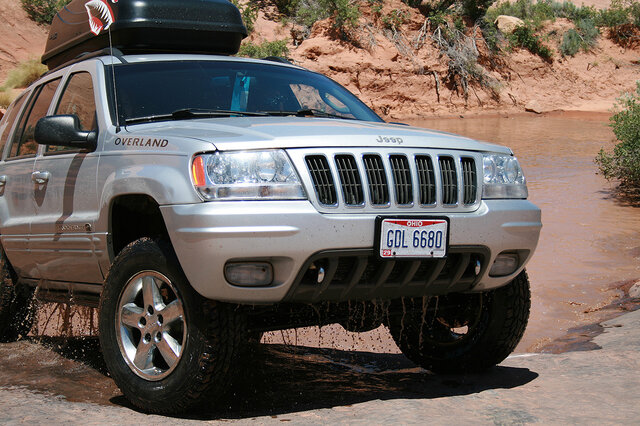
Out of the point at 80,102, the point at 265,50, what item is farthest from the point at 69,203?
the point at 265,50

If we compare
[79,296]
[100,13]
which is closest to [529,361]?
[79,296]

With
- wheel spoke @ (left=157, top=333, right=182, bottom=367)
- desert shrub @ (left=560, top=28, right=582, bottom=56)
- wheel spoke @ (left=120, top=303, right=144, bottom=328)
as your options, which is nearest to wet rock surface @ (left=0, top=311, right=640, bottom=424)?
wheel spoke @ (left=157, top=333, right=182, bottom=367)

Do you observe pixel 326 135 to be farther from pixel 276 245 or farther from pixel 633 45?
pixel 633 45

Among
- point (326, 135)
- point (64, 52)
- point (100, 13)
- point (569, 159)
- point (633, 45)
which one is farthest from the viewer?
point (633, 45)

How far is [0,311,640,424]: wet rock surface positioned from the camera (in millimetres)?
3848

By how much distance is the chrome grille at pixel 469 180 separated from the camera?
410cm

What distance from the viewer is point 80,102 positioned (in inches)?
198

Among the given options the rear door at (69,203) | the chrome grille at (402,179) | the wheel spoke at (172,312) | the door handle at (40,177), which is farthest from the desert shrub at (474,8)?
the wheel spoke at (172,312)

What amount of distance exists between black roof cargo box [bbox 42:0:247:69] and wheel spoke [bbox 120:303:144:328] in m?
2.22

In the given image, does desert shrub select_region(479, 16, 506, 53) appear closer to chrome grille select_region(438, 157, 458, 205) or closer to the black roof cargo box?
the black roof cargo box

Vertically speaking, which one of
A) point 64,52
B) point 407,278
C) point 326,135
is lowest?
point 407,278

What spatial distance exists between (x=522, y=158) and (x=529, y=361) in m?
13.7

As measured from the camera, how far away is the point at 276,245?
140 inches

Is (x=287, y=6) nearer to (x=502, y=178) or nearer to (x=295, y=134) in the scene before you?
(x=502, y=178)
